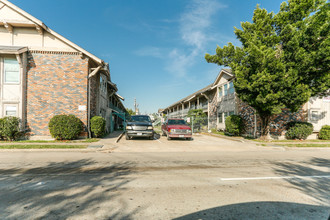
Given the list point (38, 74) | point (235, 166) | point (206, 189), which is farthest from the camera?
point (38, 74)

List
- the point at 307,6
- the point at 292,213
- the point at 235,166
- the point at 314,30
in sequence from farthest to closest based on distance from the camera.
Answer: the point at 307,6
the point at 314,30
the point at 235,166
the point at 292,213

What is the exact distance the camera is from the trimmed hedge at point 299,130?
47.5 feet

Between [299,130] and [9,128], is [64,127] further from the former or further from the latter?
[299,130]

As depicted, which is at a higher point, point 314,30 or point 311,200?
point 314,30

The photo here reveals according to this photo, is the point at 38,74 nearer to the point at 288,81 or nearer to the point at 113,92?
the point at 113,92

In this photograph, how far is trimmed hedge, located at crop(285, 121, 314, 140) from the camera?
14469 mm

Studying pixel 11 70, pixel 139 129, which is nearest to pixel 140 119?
pixel 139 129

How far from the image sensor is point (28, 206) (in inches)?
122

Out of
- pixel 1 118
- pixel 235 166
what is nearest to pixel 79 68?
pixel 1 118

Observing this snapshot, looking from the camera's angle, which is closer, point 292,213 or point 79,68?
point 292,213

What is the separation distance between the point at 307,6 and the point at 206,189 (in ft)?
49.0

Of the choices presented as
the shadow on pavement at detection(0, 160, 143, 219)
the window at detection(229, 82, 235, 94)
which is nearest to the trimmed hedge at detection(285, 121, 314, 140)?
the window at detection(229, 82, 235, 94)

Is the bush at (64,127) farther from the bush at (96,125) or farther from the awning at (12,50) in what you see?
the awning at (12,50)

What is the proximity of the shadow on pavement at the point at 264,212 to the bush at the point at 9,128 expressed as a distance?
1334cm
